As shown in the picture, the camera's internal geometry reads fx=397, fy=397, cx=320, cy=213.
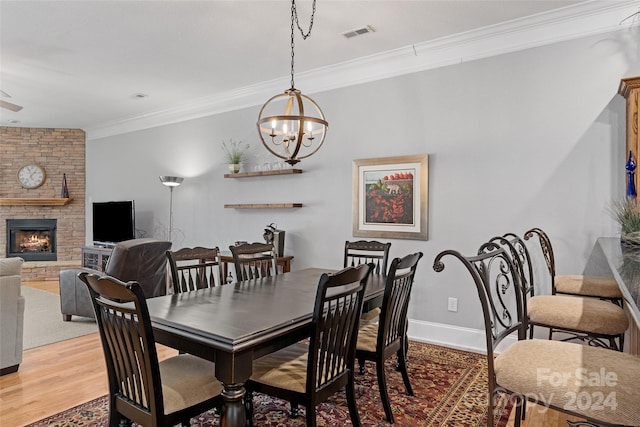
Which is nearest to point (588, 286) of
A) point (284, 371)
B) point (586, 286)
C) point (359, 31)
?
point (586, 286)

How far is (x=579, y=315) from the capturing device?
84.4 inches

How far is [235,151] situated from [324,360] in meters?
3.87

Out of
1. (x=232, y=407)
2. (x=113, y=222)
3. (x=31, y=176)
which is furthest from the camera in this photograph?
(x=31, y=176)

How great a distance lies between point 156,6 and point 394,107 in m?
2.27

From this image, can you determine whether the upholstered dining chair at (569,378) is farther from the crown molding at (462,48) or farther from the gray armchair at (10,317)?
the gray armchair at (10,317)

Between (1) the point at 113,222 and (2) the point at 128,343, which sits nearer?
(2) the point at 128,343

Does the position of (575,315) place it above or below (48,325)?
above

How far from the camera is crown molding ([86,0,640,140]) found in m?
Answer: 3.03

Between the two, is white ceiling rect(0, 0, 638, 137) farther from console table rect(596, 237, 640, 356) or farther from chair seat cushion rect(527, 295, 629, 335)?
chair seat cushion rect(527, 295, 629, 335)

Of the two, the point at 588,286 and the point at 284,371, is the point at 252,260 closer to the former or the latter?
the point at 284,371

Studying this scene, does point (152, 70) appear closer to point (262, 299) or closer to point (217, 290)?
point (217, 290)

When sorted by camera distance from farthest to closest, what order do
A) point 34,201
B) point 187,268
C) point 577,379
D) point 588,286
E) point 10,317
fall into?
point 34,201, point 10,317, point 187,268, point 588,286, point 577,379

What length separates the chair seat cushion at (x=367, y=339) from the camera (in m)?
2.37

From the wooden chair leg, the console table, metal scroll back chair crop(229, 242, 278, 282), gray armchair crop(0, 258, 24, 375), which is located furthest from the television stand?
the console table
